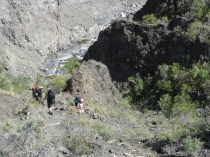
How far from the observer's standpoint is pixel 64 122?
54.3 ft

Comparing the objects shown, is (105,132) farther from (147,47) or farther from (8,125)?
(147,47)

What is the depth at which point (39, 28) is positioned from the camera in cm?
5300

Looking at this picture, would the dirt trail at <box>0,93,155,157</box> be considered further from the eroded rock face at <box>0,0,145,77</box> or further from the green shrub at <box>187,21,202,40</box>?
the eroded rock face at <box>0,0,145,77</box>

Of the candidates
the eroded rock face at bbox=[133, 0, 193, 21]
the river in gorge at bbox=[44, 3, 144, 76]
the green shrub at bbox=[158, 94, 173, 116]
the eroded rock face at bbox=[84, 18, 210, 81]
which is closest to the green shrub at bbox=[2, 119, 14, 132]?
the green shrub at bbox=[158, 94, 173, 116]

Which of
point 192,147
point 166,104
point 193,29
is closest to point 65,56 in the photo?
point 193,29

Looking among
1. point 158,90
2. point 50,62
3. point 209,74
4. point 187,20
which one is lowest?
point 50,62

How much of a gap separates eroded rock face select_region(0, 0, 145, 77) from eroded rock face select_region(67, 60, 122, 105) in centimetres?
1757

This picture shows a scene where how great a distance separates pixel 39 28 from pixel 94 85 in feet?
97.7

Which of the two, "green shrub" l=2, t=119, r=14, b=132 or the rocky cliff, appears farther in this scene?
the rocky cliff

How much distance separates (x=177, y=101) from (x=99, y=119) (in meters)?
6.01

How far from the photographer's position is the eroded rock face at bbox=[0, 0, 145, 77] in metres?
46.6

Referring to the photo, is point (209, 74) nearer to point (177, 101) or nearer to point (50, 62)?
point (177, 101)

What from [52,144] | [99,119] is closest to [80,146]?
[52,144]

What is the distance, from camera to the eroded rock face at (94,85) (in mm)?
23453
